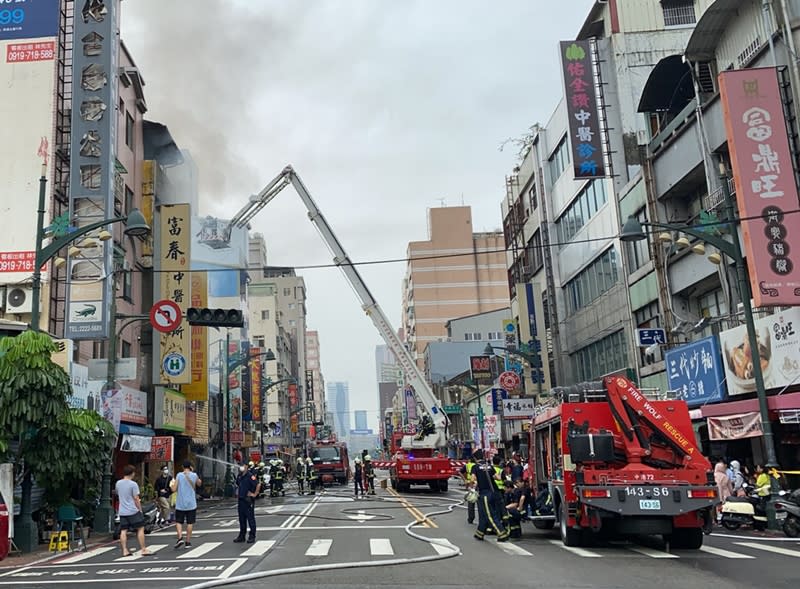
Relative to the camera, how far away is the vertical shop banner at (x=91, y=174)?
1059 inches

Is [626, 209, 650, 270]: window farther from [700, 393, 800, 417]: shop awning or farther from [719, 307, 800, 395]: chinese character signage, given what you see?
[700, 393, 800, 417]: shop awning

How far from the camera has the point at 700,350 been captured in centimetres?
2620

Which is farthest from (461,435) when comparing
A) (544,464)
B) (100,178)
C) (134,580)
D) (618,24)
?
(134,580)

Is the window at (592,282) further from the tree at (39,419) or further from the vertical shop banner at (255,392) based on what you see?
the vertical shop banner at (255,392)

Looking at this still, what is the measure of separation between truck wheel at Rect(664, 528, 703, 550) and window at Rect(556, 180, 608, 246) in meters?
21.5

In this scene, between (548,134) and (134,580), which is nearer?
(134,580)

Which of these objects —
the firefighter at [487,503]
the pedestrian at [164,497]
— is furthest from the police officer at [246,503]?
the pedestrian at [164,497]

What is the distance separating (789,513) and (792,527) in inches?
11.3

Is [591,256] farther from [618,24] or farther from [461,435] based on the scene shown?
[461,435]

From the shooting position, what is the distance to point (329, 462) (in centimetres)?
4938

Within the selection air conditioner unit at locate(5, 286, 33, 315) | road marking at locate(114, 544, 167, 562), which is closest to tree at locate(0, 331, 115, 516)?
road marking at locate(114, 544, 167, 562)

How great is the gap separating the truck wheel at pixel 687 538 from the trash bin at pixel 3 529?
477 inches

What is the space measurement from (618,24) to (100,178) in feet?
76.5

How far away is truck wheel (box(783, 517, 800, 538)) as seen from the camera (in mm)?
15906
